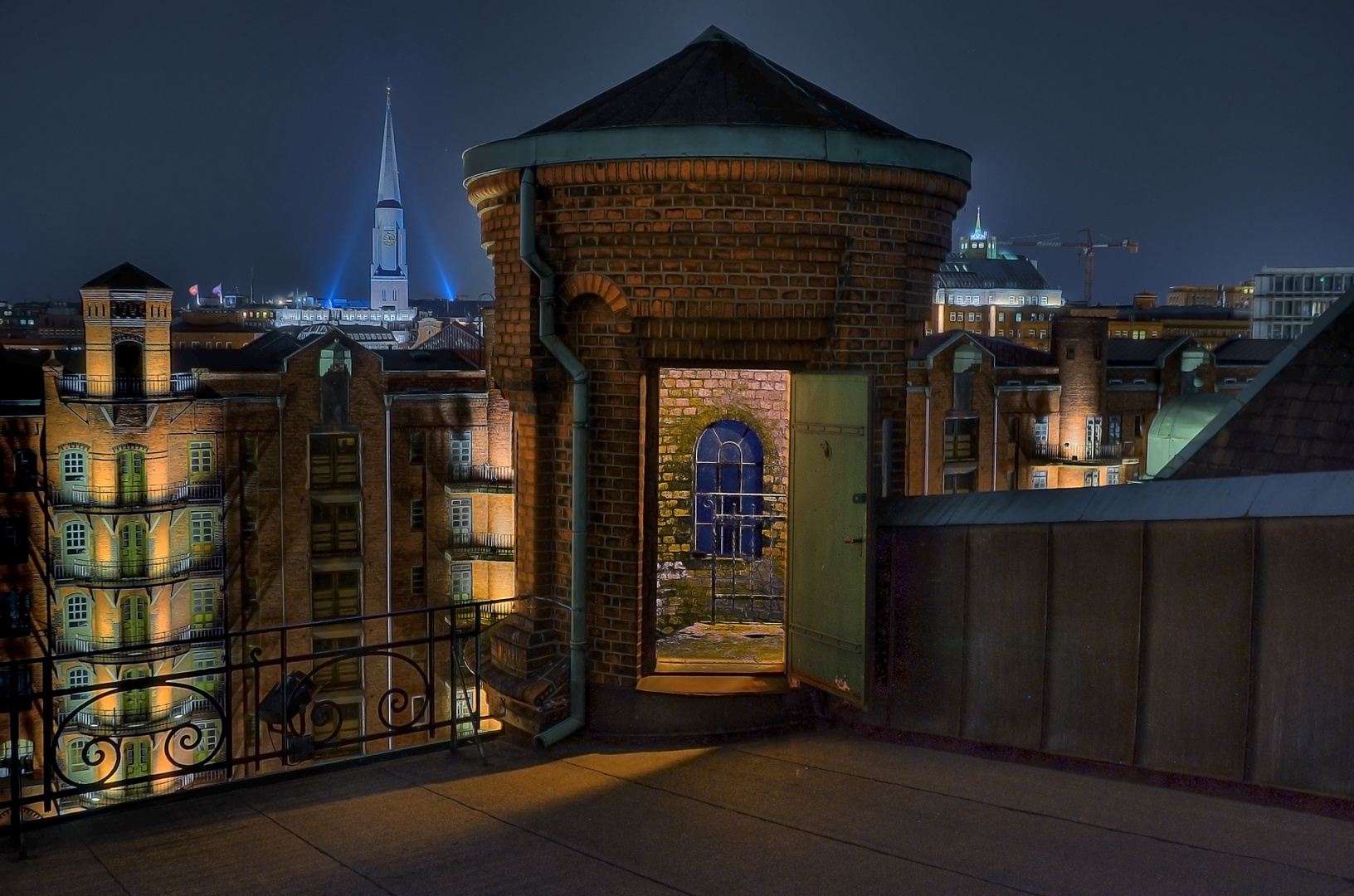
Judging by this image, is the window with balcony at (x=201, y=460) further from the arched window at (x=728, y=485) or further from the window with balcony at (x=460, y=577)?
the arched window at (x=728, y=485)

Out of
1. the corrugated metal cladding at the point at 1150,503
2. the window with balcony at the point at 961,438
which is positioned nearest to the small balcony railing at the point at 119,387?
the window with balcony at the point at 961,438

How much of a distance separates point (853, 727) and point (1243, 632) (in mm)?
2571

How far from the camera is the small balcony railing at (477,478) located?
126 ft

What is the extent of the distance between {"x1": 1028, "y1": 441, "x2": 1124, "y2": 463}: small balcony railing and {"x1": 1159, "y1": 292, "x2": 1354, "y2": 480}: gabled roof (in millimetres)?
37265

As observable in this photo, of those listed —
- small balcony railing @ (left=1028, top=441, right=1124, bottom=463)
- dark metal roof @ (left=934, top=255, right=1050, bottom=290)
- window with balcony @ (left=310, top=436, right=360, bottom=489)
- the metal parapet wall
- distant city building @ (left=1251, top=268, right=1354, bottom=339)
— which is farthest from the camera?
dark metal roof @ (left=934, top=255, right=1050, bottom=290)

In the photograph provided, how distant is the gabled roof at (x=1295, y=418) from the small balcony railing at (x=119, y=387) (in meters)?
30.9

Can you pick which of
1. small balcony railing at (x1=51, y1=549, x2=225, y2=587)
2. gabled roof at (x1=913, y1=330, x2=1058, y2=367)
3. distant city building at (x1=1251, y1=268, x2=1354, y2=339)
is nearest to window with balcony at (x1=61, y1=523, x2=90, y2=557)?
small balcony railing at (x1=51, y1=549, x2=225, y2=587)

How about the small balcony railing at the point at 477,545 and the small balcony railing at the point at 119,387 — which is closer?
the small balcony railing at the point at 119,387

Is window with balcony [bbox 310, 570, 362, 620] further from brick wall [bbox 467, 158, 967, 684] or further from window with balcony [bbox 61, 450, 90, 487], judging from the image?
brick wall [bbox 467, 158, 967, 684]

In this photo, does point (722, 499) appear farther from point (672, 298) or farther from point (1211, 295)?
point (1211, 295)

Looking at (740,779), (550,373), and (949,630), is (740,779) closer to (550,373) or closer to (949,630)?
(949,630)

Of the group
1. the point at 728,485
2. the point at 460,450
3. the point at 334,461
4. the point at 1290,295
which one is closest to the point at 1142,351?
the point at 460,450

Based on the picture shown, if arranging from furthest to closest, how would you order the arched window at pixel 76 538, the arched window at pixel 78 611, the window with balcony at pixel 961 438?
the window with balcony at pixel 961 438, the arched window at pixel 78 611, the arched window at pixel 76 538

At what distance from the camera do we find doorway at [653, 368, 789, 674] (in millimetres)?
10664
